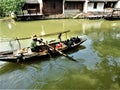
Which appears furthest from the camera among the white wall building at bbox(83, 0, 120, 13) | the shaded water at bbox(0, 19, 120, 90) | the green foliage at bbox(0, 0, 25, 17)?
the white wall building at bbox(83, 0, 120, 13)

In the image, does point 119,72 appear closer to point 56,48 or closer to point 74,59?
point 74,59

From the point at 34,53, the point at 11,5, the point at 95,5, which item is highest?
the point at 95,5

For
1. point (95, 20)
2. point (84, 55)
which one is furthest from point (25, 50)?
point (95, 20)

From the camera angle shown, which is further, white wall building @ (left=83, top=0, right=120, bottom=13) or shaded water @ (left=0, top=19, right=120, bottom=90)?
white wall building @ (left=83, top=0, right=120, bottom=13)

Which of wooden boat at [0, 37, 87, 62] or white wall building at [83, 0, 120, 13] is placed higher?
white wall building at [83, 0, 120, 13]

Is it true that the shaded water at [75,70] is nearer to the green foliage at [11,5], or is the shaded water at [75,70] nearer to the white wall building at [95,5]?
the green foliage at [11,5]

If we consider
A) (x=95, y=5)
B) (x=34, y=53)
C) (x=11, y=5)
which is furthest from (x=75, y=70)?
(x=95, y=5)

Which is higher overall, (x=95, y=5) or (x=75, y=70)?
(x=95, y=5)

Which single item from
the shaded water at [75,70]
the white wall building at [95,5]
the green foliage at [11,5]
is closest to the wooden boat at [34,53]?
the shaded water at [75,70]

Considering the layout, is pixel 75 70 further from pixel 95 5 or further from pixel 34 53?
pixel 95 5

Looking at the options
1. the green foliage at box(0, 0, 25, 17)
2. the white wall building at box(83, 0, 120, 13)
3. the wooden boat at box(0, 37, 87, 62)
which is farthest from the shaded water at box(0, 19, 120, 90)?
the white wall building at box(83, 0, 120, 13)

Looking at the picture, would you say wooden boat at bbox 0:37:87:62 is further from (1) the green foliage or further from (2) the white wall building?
(2) the white wall building

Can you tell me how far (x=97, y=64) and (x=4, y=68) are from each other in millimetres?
7340

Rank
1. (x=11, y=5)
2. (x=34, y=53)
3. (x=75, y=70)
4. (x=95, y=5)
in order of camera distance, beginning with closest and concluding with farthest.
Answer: (x=75, y=70), (x=34, y=53), (x=11, y=5), (x=95, y=5)
